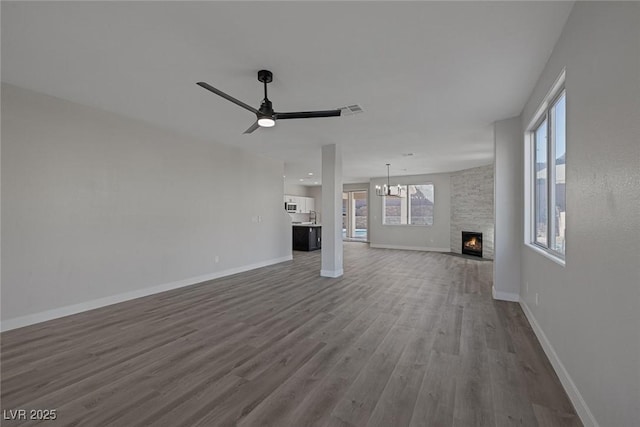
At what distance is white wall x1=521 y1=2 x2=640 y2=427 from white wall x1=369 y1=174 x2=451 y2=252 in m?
8.11

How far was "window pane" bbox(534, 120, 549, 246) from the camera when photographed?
134 inches

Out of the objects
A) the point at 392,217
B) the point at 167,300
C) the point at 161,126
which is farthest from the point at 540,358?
the point at 392,217

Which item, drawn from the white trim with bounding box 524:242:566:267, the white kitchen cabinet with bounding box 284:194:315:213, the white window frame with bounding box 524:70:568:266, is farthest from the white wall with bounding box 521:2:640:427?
the white kitchen cabinet with bounding box 284:194:315:213

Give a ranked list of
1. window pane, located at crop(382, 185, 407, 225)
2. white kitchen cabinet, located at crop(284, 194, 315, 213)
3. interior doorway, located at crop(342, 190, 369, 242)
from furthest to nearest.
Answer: interior doorway, located at crop(342, 190, 369, 242), white kitchen cabinet, located at crop(284, 194, 315, 213), window pane, located at crop(382, 185, 407, 225)

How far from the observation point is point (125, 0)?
200 cm

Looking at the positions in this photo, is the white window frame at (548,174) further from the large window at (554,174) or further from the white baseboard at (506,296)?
the white baseboard at (506,296)

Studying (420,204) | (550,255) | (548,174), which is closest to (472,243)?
(420,204)

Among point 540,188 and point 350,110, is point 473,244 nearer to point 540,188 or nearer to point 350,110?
point 540,188

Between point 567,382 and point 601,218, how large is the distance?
130 cm

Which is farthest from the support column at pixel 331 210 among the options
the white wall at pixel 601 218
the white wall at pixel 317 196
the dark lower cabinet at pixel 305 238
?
the white wall at pixel 317 196

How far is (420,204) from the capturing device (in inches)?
425

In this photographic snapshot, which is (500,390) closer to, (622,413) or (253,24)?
(622,413)

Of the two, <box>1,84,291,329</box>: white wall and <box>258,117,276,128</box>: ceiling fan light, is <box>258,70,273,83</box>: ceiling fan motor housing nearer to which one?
<box>258,117,276,128</box>: ceiling fan light

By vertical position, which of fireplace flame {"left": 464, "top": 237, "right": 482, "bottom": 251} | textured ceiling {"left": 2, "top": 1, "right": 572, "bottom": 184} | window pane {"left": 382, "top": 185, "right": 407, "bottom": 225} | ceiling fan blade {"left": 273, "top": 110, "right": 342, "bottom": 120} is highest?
textured ceiling {"left": 2, "top": 1, "right": 572, "bottom": 184}
